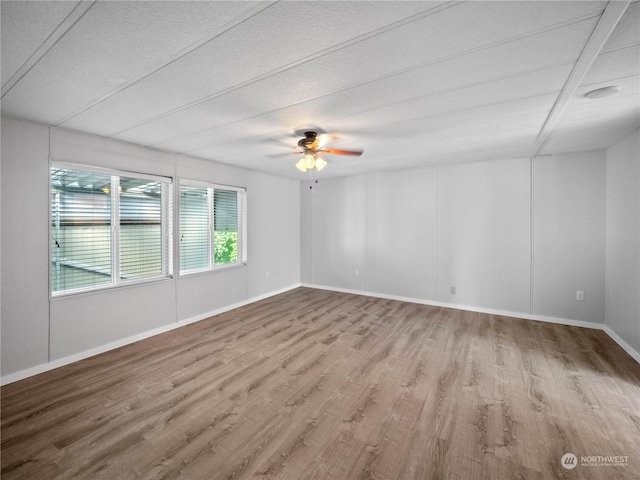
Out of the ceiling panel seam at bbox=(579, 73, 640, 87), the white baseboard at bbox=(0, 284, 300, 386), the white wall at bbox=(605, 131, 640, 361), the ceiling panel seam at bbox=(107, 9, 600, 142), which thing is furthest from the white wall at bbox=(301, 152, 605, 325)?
the ceiling panel seam at bbox=(107, 9, 600, 142)

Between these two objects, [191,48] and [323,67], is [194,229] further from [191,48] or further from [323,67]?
[323,67]

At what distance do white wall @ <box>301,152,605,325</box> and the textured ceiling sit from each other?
117 cm

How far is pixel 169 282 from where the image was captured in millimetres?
3777

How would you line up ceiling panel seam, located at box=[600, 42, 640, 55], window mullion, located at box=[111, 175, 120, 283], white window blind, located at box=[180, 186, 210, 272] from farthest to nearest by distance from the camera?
white window blind, located at box=[180, 186, 210, 272] → window mullion, located at box=[111, 175, 120, 283] → ceiling panel seam, located at box=[600, 42, 640, 55]

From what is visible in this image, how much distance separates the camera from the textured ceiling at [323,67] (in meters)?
1.29

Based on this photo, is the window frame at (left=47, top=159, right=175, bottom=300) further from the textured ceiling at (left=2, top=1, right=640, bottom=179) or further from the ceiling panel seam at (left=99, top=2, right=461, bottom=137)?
the ceiling panel seam at (left=99, top=2, right=461, bottom=137)

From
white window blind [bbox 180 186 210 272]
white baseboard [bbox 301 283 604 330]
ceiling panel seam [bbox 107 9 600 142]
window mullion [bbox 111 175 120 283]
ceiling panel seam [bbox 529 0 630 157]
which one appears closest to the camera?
ceiling panel seam [bbox 529 0 630 157]

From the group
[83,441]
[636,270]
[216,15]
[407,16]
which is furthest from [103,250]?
[636,270]

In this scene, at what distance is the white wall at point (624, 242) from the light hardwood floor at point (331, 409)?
36 centimetres

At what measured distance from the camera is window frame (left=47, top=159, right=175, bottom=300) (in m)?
2.82

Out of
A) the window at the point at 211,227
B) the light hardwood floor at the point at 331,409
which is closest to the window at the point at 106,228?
the window at the point at 211,227

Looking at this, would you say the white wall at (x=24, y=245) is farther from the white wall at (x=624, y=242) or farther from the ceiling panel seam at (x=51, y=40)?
the white wall at (x=624, y=242)

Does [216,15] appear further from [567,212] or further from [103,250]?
[567,212]

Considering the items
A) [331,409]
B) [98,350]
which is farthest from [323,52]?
[98,350]
